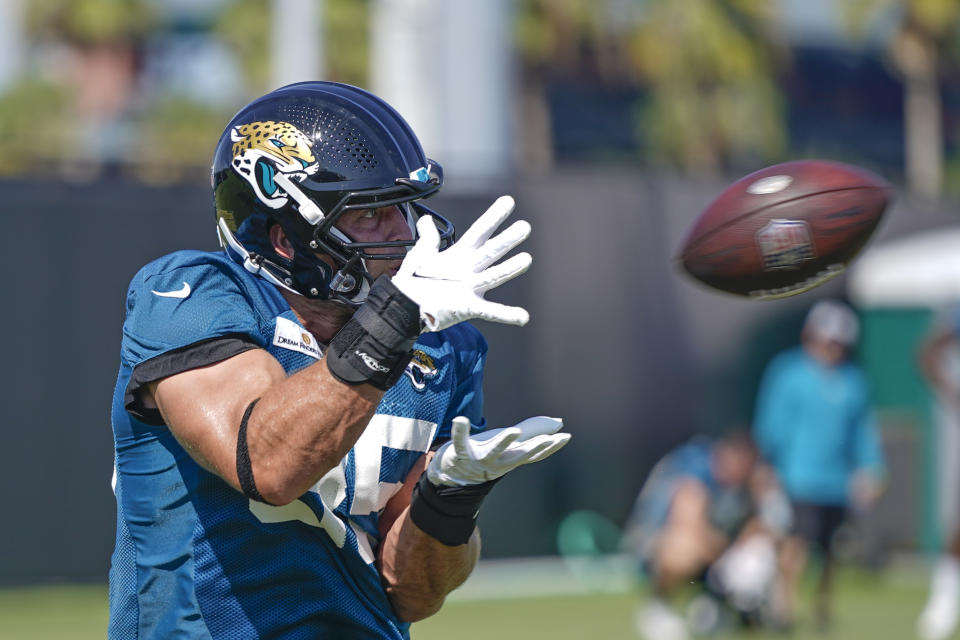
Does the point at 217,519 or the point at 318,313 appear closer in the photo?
the point at 217,519

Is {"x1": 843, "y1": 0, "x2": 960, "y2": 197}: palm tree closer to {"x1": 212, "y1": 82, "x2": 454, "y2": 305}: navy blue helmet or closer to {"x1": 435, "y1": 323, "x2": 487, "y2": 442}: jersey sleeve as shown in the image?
{"x1": 435, "y1": 323, "x2": 487, "y2": 442}: jersey sleeve

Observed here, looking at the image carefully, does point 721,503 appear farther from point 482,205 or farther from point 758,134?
point 758,134

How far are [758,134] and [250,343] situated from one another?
22.9m

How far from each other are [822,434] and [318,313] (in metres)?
6.62

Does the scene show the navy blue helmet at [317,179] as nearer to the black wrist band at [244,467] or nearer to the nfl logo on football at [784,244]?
the black wrist band at [244,467]

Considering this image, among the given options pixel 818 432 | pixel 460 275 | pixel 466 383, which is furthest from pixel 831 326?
pixel 460 275

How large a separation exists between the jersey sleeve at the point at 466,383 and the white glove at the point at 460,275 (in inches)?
18.9

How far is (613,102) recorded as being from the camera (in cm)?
3369

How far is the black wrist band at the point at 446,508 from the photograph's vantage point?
8.84 ft

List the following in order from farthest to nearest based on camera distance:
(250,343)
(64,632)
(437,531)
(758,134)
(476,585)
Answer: (758,134) < (476,585) < (64,632) < (437,531) < (250,343)

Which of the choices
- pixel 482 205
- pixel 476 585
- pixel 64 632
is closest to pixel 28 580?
pixel 64 632

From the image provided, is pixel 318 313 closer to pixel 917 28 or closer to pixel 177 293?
pixel 177 293

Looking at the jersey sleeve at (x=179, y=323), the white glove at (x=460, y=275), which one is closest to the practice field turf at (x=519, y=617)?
the jersey sleeve at (x=179, y=323)

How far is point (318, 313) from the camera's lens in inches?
110
